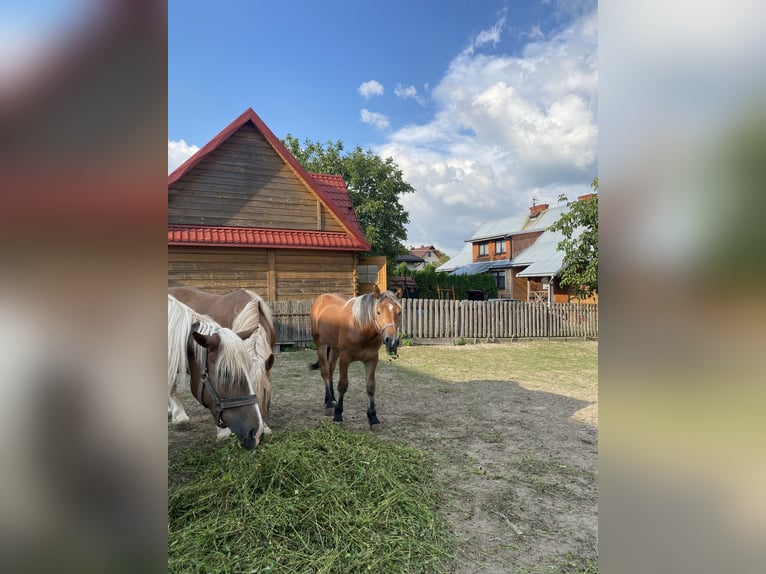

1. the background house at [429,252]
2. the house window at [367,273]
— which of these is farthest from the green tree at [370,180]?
the background house at [429,252]

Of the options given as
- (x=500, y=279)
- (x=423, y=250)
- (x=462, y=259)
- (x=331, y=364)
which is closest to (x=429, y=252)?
(x=423, y=250)

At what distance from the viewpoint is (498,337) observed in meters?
13.3

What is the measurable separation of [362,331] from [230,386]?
2.02 meters

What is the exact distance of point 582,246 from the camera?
1262cm

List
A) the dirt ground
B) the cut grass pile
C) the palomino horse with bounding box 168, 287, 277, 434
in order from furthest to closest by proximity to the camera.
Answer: the palomino horse with bounding box 168, 287, 277, 434
the dirt ground
the cut grass pile

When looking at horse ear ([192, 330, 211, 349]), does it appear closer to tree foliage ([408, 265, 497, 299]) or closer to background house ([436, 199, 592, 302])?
background house ([436, 199, 592, 302])

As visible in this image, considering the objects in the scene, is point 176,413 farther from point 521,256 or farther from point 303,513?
point 521,256

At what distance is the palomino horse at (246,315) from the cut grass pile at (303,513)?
0.66 m

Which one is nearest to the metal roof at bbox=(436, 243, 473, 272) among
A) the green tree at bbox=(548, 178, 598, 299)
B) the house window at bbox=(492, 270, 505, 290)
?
the house window at bbox=(492, 270, 505, 290)

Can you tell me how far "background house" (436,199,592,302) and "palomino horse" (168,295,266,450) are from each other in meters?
23.1

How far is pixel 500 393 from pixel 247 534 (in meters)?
5.04

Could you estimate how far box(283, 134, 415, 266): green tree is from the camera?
3406cm
